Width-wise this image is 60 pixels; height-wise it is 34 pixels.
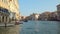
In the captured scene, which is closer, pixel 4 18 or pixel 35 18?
pixel 4 18

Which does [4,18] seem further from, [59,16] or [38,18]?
[38,18]

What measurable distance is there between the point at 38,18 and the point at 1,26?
152323 mm

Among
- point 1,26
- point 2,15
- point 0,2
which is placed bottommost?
point 1,26

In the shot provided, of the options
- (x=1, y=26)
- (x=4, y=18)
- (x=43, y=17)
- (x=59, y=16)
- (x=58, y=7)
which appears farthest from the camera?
(x=43, y=17)

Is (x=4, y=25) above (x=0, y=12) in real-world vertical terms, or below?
below

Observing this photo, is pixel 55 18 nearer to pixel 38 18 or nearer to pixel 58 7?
pixel 58 7

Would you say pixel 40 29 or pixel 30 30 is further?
pixel 40 29

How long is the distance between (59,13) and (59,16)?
27.9ft

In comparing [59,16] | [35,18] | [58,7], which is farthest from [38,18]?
[59,16]

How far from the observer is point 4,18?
38.8 metres

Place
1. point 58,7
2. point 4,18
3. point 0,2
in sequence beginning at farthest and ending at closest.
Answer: point 58,7 < point 0,2 < point 4,18

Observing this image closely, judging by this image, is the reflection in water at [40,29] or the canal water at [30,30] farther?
the reflection in water at [40,29]

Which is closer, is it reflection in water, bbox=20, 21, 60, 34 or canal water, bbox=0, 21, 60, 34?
canal water, bbox=0, 21, 60, 34

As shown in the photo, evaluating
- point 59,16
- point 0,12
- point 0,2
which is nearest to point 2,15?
point 0,12
